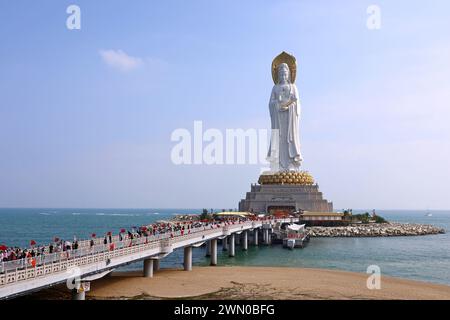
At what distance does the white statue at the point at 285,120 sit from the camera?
7044 cm

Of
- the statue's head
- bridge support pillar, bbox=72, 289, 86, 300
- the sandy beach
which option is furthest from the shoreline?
bridge support pillar, bbox=72, 289, 86, 300

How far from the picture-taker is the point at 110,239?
21891 mm

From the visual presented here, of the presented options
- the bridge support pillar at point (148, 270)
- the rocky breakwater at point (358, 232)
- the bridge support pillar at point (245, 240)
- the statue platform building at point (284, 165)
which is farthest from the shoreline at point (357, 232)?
the bridge support pillar at point (148, 270)

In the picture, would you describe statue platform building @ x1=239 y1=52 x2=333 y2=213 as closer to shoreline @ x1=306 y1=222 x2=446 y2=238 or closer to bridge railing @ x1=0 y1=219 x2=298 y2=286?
shoreline @ x1=306 y1=222 x2=446 y2=238

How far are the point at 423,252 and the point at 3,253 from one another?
37.1 m

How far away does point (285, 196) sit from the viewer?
219ft

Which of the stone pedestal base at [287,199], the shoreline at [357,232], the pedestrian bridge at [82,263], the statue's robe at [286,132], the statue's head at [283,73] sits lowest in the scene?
the shoreline at [357,232]

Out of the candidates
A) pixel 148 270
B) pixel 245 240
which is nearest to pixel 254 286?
pixel 148 270

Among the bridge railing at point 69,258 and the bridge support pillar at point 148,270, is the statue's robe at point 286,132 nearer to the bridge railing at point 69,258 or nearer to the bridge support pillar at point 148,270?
the bridge railing at point 69,258

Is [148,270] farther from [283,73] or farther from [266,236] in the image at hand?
[283,73]

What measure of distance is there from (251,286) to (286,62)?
52529mm

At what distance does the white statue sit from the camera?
2773 inches

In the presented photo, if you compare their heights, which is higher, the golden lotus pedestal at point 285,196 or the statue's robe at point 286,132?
the statue's robe at point 286,132

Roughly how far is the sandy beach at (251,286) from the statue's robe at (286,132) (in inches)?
1634
